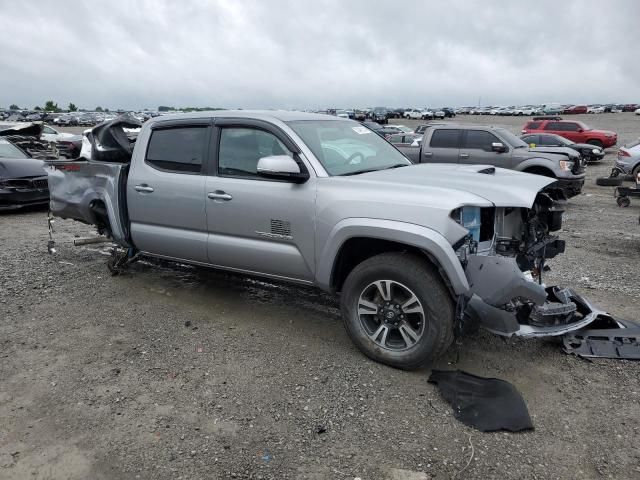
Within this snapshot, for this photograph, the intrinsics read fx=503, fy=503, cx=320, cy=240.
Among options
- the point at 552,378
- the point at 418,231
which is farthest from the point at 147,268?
the point at 552,378

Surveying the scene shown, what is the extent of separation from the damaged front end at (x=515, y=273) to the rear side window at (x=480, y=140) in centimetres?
787

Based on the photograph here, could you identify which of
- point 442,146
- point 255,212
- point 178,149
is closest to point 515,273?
point 255,212

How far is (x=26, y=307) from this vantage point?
16.2ft

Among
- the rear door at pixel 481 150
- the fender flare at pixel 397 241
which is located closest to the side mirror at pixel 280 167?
the fender flare at pixel 397 241

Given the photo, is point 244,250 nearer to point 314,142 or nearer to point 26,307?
point 314,142

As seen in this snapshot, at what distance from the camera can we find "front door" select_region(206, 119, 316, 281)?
394cm

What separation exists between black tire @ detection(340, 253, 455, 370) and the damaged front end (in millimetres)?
165

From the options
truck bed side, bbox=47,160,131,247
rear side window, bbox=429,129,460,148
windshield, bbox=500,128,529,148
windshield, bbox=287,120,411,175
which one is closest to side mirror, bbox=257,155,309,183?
windshield, bbox=287,120,411,175

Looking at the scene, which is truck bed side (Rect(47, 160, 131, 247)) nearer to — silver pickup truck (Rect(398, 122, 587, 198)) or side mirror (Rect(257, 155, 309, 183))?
side mirror (Rect(257, 155, 309, 183))

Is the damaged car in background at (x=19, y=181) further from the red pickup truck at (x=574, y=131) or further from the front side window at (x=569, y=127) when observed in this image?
the front side window at (x=569, y=127)

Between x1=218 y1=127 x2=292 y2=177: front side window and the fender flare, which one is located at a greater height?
x1=218 y1=127 x2=292 y2=177: front side window

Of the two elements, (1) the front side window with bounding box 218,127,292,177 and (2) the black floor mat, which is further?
(1) the front side window with bounding box 218,127,292,177

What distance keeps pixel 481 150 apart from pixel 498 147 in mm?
436

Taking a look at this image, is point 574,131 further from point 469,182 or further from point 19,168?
point 469,182
